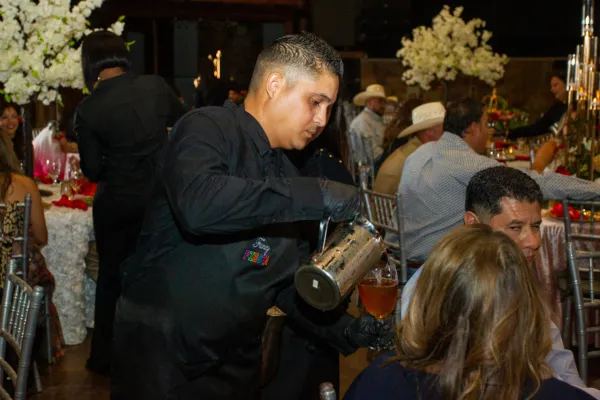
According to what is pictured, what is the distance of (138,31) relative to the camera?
12211 millimetres

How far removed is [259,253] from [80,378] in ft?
8.81

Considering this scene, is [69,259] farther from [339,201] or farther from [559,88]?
[559,88]

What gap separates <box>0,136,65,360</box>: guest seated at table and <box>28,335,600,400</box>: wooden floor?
0.72 ft

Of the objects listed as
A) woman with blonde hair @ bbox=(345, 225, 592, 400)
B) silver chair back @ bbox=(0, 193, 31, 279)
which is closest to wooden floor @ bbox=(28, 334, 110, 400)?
silver chair back @ bbox=(0, 193, 31, 279)

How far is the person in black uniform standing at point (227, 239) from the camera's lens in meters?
1.75

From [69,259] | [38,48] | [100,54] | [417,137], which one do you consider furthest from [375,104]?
[100,54]

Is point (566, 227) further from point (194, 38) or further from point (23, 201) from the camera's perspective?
point (194, 38)

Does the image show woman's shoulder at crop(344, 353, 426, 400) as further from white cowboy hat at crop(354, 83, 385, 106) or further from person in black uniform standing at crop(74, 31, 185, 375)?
white cowboy hat at crop(354, 83, 385, 106)

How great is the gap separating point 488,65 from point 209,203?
22.4ft

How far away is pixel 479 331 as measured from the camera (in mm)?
1445

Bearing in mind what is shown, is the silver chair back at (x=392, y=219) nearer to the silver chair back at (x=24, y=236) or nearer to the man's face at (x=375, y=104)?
the silver chair back at (x=24, y=236)

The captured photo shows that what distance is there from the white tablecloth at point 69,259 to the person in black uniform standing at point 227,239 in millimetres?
2704

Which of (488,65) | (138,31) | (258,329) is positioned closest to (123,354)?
(258,329)

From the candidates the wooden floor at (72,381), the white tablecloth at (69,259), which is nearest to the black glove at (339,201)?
the wooden floor at (72,381)
